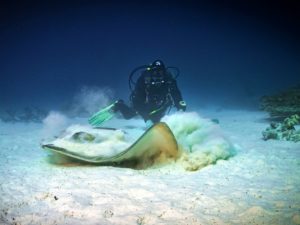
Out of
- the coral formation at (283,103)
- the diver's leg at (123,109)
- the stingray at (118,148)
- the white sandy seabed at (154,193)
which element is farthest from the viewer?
the diver's leg at (123,109)

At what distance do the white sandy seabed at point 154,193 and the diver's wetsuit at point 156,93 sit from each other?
4844 millimetres

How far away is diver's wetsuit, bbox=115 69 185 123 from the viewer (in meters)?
10.3

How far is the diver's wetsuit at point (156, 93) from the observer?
1027 cm

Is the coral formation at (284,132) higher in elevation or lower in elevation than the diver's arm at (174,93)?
lower

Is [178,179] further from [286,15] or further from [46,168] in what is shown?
[286,15]

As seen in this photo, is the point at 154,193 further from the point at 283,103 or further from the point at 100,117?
the point at 283,103

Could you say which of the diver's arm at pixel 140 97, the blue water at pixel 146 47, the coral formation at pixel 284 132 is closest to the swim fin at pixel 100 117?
the diver's arm at pixel 140 97

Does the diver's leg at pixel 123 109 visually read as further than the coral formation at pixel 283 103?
Yes

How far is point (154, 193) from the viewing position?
4.05 m

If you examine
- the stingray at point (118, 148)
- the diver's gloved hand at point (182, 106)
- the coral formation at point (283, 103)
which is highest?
the coral formation at point (283, 103)

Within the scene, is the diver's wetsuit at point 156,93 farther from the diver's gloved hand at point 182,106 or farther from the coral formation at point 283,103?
the coral formation at point 283,103

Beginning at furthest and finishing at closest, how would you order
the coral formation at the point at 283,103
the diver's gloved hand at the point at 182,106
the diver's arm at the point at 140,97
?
the diver's arm at the point at 140,97 → the coral formation at the point at 283,103 → the diver's gloved hand at the point at 182,106

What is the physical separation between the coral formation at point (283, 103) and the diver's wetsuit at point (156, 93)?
3703 millimetres

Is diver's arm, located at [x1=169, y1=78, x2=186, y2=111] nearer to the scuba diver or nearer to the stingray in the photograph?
the scuba diver
